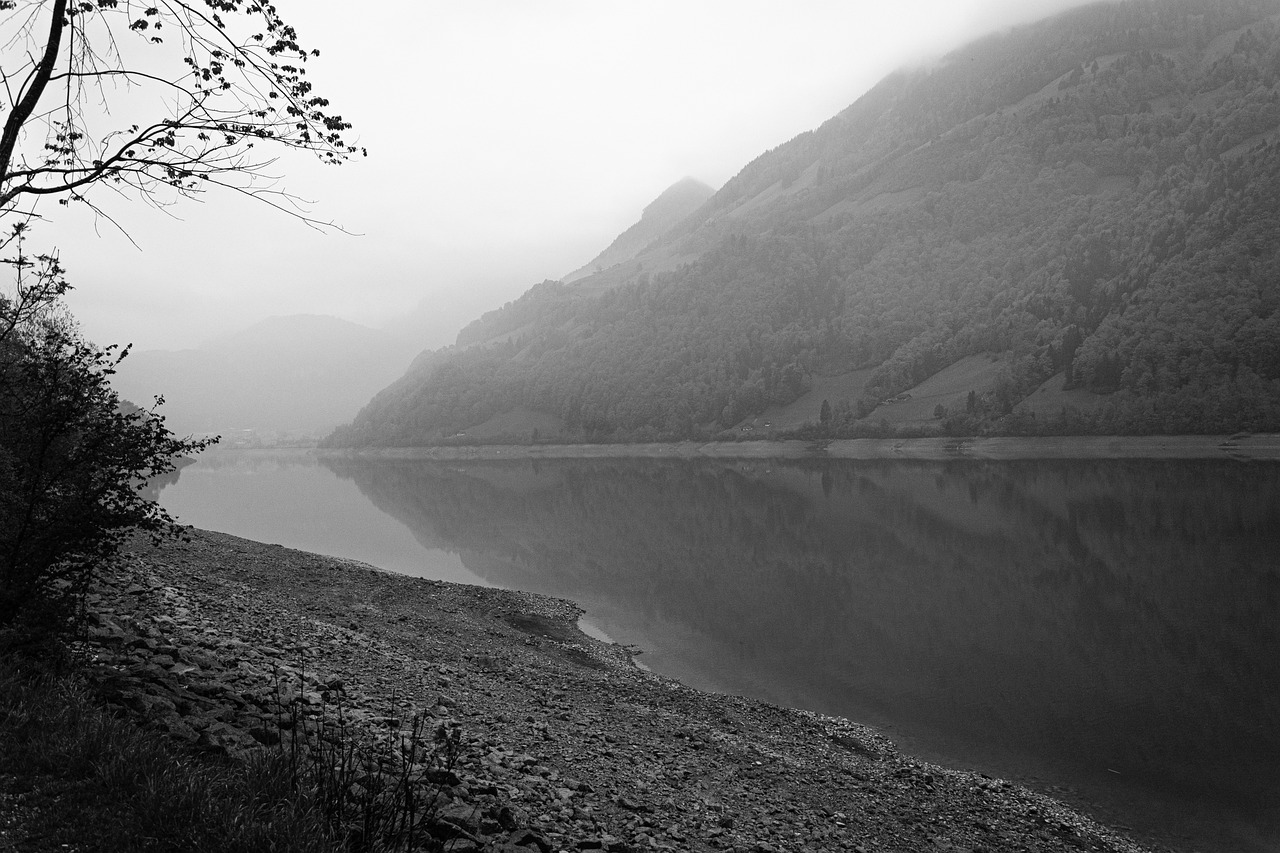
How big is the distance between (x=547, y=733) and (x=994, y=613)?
21053 millimetres

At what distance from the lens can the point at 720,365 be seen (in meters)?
198

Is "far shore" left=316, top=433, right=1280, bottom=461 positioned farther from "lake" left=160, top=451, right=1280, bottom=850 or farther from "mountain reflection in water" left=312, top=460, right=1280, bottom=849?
"mountain reflection in water" left=312, top=460, right=1280, bottom=849

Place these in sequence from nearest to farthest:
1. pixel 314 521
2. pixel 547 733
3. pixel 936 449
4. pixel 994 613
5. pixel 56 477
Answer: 1. pixel 56 477
2. pixel 547 733
3. pixel 994 613
4. pixel 314 521
5. pixel 936 449

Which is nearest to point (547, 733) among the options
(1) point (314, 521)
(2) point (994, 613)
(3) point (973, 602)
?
(2) point (994, 613)

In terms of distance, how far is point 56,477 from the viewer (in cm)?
745

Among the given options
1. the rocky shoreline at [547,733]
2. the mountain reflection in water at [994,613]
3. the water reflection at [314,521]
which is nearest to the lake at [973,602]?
the mountain reflection in water at [994,613]

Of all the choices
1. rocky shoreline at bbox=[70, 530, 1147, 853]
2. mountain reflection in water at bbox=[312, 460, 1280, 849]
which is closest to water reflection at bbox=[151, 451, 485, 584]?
mountain reflection in water at bbox=[312, 460, 1280, 849]

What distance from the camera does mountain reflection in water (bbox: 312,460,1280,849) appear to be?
14.8 meters

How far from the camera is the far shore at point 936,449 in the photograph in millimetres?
93625

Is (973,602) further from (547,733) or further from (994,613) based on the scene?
(547,733)

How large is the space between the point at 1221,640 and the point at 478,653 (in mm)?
22555

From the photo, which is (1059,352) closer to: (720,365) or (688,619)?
(720,365)

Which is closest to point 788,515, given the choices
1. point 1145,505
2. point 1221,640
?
point 1145,505

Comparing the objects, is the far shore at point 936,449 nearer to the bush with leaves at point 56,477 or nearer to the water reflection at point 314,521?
the water reflection at point 314,521
